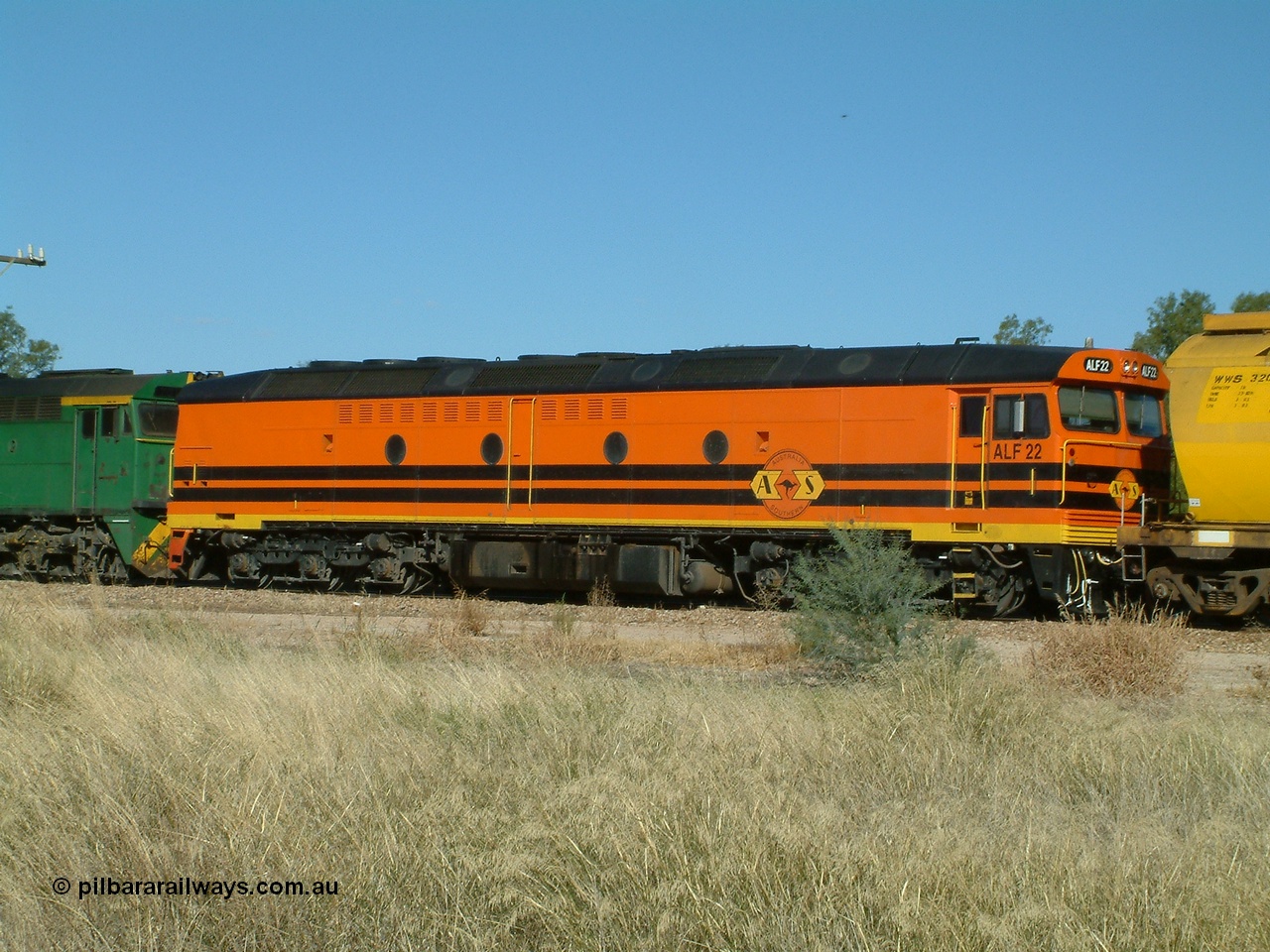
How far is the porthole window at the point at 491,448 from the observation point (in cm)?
2202

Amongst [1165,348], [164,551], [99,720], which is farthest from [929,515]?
[1165,348]

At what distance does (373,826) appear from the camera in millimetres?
6426

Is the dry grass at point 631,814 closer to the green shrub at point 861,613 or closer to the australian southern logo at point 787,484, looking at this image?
the green shrub at point 861,613

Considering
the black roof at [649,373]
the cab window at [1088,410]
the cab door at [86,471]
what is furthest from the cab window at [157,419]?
the cab window at [1088,410]

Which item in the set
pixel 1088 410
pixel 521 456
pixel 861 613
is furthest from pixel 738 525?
pixel 861 613

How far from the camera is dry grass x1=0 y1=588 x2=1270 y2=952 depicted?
5469 mm

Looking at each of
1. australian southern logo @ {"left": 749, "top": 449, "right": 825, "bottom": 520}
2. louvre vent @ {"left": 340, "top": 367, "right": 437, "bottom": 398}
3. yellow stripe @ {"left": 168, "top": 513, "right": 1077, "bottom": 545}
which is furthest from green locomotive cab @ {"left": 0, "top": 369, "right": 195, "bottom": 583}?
australian southern logo @ {"left": 749, "top": 449, "right": 825, "bottom": 520}

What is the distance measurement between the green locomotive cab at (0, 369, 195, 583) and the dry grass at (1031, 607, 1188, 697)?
19232 mm

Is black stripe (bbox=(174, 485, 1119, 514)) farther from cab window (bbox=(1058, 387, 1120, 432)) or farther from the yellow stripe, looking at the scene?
cab window (bbox=(1058, 387, 1120, 432))

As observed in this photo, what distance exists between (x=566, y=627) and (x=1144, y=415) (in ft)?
30.4

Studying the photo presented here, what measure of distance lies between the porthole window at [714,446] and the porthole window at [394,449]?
568cm

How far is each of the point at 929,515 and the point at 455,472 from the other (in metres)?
8.09

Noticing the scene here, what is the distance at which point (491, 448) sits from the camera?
72.5ft

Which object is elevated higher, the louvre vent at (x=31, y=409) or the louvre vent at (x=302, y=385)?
the louvre vent at (x=302, y=385)
